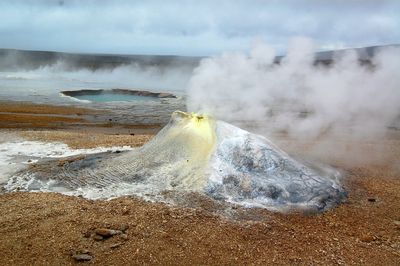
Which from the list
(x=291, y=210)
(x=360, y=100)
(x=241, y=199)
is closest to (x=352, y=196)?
(x=291, y=210)

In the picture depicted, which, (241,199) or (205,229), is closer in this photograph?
(205,229)

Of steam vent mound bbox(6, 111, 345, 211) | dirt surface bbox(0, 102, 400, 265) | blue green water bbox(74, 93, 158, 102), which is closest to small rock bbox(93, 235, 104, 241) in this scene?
dirt surface bbox(0, 102, 400, 265)

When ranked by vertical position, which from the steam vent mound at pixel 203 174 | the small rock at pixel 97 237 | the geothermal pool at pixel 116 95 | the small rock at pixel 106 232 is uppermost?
the steam vent mound at pixel 203 174

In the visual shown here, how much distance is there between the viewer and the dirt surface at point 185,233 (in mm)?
6527

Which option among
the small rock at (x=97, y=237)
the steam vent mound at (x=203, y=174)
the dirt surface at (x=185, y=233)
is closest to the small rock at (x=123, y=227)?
the dirt surface at (x=185, y=233)

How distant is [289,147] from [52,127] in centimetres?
1256

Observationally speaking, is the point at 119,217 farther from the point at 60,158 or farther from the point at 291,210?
the point at 60,158

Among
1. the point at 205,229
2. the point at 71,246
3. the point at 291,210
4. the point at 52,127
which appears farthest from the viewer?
the point at 52,127

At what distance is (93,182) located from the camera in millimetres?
9461

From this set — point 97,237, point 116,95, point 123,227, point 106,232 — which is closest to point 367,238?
point 123,227

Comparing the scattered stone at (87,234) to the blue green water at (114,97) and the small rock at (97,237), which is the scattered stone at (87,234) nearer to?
the small rock at (97,237)

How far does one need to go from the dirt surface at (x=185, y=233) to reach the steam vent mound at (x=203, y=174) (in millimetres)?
432

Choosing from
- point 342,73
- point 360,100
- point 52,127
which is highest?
point 342,73

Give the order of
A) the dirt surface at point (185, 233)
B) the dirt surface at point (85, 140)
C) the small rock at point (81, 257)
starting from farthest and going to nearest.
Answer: the dirt surface at point (85, 140)
the dirt surface at point (185, 233)
the small rock at point (81, 257)
